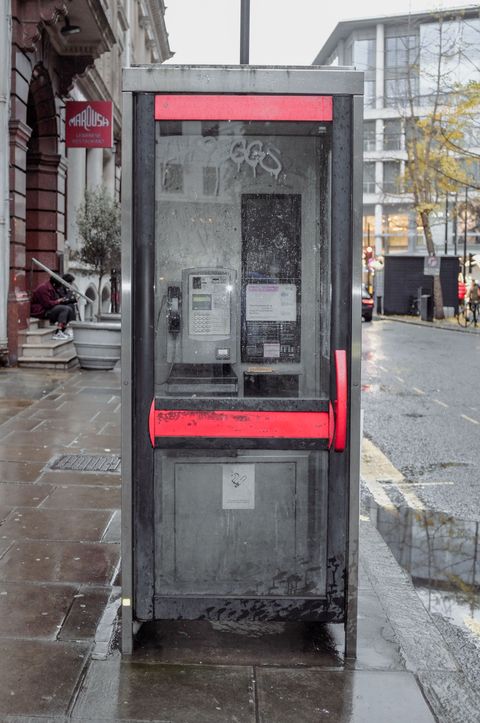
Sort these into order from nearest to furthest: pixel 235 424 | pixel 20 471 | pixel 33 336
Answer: pixel 235 424, pixel 20 471, pixel 33 336

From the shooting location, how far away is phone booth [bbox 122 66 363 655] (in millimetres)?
3602

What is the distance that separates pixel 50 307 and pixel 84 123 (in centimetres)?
476

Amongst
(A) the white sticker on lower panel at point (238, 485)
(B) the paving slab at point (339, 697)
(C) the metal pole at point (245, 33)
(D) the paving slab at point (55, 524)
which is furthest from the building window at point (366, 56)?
(B) the paving slab at point (339, 697)

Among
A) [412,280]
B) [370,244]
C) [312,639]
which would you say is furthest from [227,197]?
[370,244]

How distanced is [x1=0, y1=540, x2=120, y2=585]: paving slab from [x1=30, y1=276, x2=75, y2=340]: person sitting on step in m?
12.0

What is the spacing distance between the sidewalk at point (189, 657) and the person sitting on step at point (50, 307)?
11.5 metres

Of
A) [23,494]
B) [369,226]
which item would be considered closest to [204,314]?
[23,494]

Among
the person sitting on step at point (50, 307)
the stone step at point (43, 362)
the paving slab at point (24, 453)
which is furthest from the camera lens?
the person sitting on step at point (50, 307)

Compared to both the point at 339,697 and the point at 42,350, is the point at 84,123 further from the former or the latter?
the point at 339,697

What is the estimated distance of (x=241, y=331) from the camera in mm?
4156

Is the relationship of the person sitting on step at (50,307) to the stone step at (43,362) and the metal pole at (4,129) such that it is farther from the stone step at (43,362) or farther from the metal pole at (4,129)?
the metal pole at (4,129)

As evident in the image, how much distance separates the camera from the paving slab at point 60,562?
466 centimetres

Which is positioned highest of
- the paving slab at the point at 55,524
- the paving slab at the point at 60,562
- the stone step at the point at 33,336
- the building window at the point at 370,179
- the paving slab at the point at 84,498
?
the building window at the point at 370,179

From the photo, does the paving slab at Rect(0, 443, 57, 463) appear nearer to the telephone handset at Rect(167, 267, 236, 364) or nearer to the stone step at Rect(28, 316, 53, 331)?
the telephone handset at Rect(167, 267, 236, 364)
